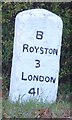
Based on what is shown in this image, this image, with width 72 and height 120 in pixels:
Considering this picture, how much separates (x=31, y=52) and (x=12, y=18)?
0.95 m

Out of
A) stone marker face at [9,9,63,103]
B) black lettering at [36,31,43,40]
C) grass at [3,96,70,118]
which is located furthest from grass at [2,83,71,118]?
black lettering at [36,31,43,40]

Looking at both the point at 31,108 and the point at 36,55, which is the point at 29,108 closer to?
the point at 31,108

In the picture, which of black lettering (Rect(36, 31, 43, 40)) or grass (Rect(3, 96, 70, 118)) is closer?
grass (Rect(3, 96, 70, 118))

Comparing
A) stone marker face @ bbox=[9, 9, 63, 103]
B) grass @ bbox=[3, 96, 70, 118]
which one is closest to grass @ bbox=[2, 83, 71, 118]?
grass @ bbox=[3, 96, 70, 118]

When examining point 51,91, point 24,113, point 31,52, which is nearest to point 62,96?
point 51,91

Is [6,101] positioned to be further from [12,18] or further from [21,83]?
[12,18]

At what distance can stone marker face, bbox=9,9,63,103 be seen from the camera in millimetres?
6805

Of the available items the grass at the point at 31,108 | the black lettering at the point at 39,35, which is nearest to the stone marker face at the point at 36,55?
the black lettering at the point at 39,35

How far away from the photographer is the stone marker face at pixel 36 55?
22.3 ft

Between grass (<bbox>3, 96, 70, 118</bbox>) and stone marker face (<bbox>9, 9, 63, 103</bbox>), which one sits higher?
stone marker face (<bbox>9, 9, 63, 103</bbox>)

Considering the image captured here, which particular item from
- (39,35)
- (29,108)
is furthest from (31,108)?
(39,35)

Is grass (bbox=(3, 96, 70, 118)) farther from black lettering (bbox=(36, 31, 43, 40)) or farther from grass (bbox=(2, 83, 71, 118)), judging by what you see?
black lettering (bbox=(36, 31, 43, 40))

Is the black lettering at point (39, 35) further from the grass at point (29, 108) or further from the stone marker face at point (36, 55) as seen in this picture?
the grass at point (29, 108)

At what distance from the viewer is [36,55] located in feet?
22.5
